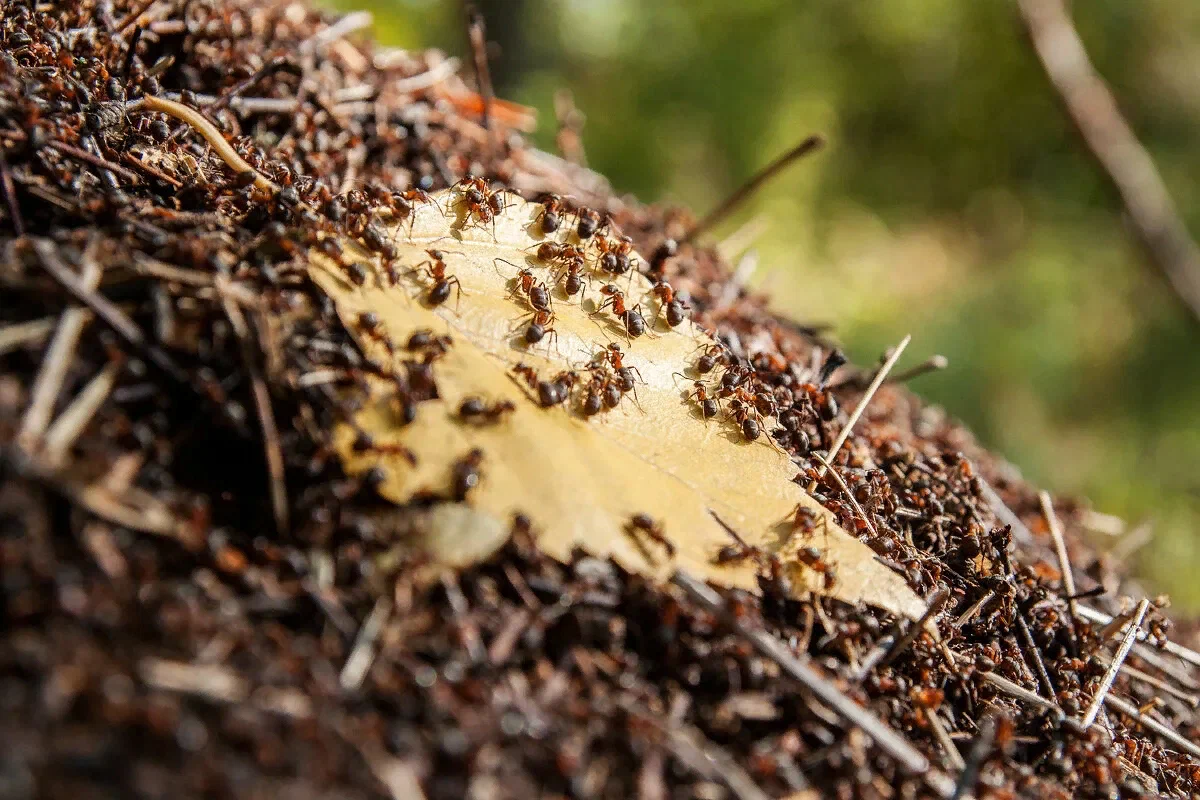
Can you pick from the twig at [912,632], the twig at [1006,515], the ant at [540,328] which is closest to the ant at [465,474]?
the ant at [540,328]

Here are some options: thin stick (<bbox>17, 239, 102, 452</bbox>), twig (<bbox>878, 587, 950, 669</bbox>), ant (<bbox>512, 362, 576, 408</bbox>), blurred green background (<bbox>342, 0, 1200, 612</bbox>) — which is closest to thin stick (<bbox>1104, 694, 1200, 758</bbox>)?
twig (<bbox>878, 587, 950, 669</bbox>)

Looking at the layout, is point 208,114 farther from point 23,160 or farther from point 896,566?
point 896,566

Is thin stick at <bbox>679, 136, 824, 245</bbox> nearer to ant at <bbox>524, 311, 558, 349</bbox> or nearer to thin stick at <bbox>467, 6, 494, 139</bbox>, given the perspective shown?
thin stick at <bbox>467, 6, 494, 139</bbox>

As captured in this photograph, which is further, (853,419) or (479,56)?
(479,56)

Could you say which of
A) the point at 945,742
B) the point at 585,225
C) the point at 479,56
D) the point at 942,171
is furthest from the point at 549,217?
the point at 942,171

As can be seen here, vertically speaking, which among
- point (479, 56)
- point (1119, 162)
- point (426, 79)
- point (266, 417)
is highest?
point (1119, 162)

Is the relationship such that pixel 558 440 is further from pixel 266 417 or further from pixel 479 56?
pixel 479 56
